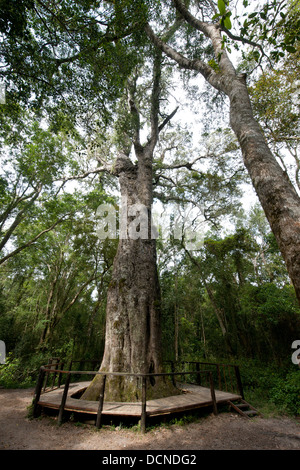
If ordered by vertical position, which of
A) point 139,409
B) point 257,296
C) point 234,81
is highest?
point 234,81

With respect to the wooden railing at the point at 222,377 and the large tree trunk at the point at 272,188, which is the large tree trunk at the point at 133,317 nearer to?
the wooden railing at the point at 222,377

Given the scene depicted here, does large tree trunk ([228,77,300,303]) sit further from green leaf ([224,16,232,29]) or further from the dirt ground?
the dirt ground

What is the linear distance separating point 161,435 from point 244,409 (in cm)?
246

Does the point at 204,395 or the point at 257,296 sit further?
the point at 257,296

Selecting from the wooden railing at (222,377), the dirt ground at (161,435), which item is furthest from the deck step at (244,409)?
the wooden railing at (222,377)

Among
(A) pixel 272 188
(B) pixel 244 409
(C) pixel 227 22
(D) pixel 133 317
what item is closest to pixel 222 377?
(B) pixel 244 409

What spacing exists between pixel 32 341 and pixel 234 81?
1336 centimetres

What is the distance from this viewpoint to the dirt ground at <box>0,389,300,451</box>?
3.14 metres

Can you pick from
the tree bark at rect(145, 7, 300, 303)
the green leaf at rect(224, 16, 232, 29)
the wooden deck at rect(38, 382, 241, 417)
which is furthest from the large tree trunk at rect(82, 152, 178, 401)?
the green leaf at rect(224, 16, 232, 29)

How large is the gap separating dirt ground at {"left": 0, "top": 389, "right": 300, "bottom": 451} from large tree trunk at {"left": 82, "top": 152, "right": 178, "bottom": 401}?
0.84 meters

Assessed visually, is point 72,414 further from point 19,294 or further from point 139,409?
point 19,294

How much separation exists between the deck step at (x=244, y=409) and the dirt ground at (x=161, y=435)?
17cm

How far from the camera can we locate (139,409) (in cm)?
383
